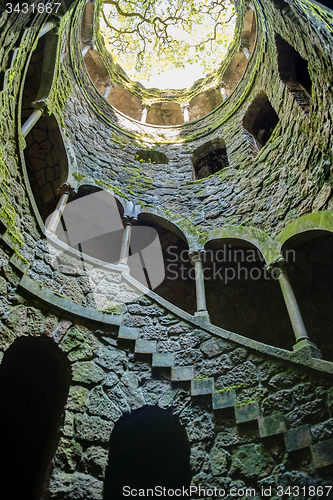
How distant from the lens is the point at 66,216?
784cm

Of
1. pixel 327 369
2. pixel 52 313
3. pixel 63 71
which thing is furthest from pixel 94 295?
pixel 63 71

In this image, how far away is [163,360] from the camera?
410cm

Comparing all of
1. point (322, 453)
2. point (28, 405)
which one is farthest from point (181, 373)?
point (28, 405)

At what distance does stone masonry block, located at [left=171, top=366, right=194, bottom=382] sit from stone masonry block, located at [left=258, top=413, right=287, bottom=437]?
94 cm

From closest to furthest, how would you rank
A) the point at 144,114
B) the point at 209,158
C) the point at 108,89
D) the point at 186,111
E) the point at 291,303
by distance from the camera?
the point at 291,303, the point at 209,158, the point at 108,89, the point at 144,114, the point at 186,111

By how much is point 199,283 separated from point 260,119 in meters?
5.45

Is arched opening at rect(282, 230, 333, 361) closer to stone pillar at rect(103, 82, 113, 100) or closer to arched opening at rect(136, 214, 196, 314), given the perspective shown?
arched opening at rect(136, 214, 196, 314)

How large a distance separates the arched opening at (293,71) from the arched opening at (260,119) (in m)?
1.16

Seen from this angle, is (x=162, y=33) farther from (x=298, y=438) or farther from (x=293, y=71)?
(x=298, y=438)

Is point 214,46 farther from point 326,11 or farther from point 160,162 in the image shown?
point 326,11

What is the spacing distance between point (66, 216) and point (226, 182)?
396 cm

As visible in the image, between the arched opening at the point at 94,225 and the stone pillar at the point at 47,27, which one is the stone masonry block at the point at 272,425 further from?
the stone pillar at the point at 47,27

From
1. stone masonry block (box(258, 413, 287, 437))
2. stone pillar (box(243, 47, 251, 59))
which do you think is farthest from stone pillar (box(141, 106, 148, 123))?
stone masonry block (box(258, 413, 287, 437))

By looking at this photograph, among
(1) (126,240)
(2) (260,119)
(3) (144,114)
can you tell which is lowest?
(1) (126,240)
